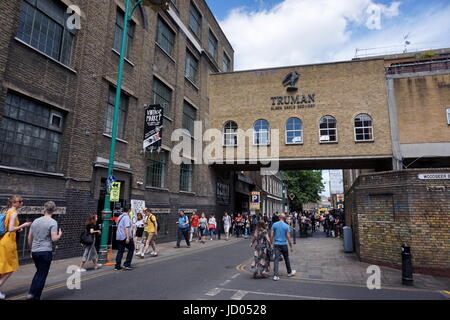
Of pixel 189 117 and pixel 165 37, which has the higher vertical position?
pixel 165 37

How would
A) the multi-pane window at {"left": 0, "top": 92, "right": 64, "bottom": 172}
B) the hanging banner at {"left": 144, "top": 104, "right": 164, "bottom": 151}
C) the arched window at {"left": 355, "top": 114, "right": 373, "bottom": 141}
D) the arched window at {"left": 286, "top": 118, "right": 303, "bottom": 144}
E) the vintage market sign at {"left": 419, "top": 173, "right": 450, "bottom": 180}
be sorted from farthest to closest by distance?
the arched window at {"left": 286, "top": 118, "right": 303, "bottom": 144} → the arched window at {"left": 355, "top": 114, "right": 373, "bottom": 141} → the hanging banner at {"left": 144, "top": 104, "right": 164, "bottom": 151} → the multi-pane window at {"left": 0, "top": 92, "right": 64, "bottom": 172} → the vintage market sign at {"left": 419, "top": 173, "right": 450, "bottom": 180}

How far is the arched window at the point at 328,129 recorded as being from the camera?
2059 centimetres

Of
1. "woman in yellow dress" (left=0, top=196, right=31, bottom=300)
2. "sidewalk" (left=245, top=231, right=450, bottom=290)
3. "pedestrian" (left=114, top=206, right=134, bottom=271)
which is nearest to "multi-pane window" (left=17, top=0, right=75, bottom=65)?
"pedestrian" (left=114, top=206, right=134, bottom=271)

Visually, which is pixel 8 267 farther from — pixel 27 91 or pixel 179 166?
pixel 179 166

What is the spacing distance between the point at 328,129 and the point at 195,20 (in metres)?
13.3

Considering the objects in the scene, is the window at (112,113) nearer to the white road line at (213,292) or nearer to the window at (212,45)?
the white road line at (213,292)

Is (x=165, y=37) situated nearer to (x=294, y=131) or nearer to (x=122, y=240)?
(x=294, y=131)

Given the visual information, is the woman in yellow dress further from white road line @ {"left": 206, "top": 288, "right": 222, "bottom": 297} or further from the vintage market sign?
the vintage market sign

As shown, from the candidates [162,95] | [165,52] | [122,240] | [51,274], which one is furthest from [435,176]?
[165,52]

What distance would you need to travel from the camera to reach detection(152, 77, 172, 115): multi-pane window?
1711cm

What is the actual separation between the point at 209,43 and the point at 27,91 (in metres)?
18.9

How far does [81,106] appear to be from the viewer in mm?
11586

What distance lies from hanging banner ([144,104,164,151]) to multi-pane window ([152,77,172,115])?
2.30 meters
